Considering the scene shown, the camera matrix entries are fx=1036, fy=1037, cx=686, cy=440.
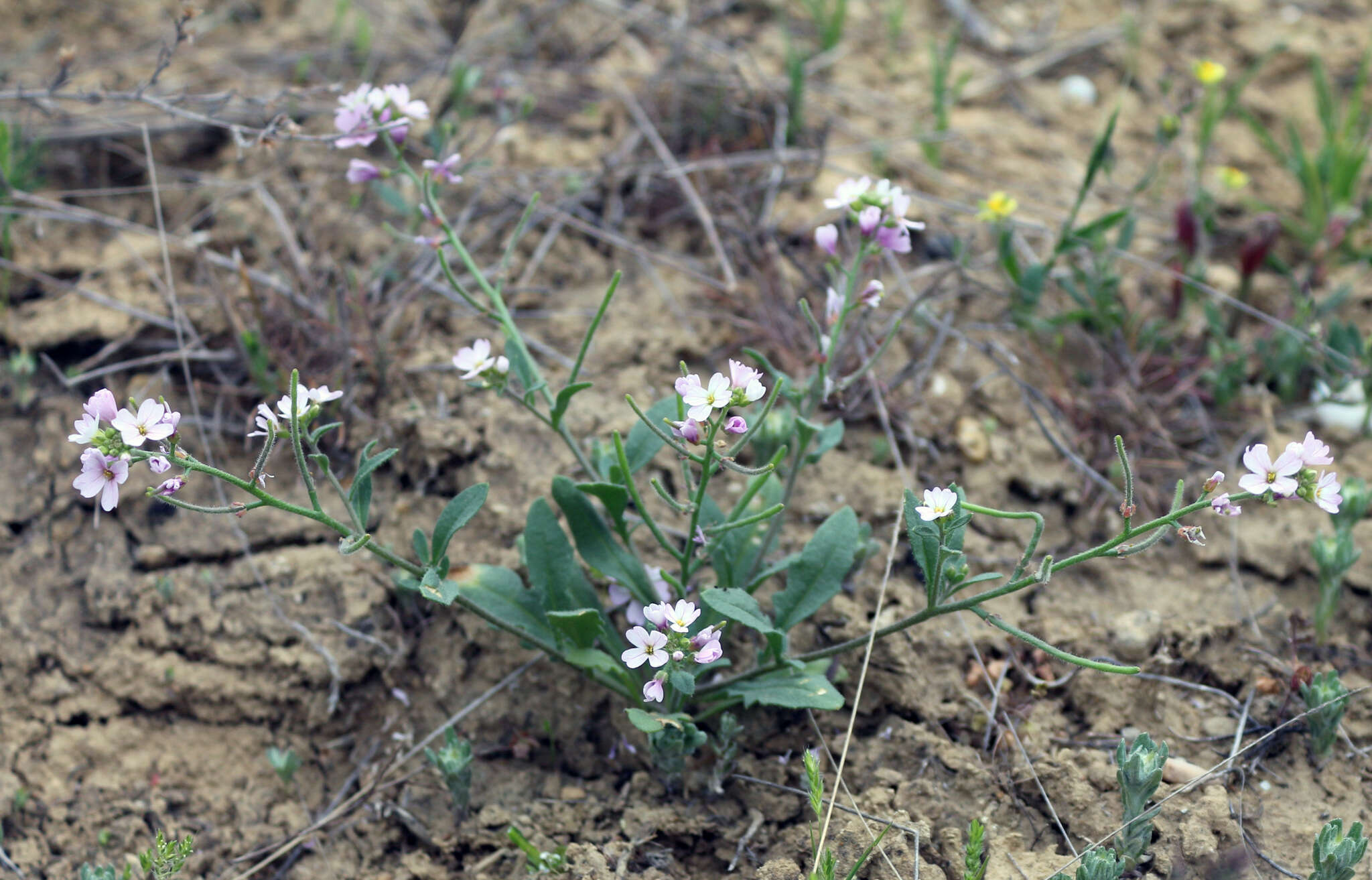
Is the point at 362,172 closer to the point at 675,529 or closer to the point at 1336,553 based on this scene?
the point at 675,529

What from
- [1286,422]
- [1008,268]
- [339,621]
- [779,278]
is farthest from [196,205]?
[1286,422]

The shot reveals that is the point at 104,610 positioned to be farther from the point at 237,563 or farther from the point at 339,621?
the point at 339,621

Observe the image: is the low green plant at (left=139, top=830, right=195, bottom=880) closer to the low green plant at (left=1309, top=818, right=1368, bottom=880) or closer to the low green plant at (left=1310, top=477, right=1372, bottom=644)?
the low green plant at (left=1309, top=818, right=1368, bottom=880)

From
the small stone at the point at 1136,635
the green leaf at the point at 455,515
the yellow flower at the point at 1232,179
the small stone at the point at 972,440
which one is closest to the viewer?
the green leaf at the point at 455,515

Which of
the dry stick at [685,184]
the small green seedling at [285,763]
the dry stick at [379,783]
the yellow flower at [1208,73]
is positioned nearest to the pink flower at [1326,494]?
the dry stick at [379,783]

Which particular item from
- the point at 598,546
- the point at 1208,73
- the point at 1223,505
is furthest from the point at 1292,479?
the point at 1208,73

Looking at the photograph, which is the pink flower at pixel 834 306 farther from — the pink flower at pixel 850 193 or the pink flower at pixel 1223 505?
the pink flower at pixel 1223 505
